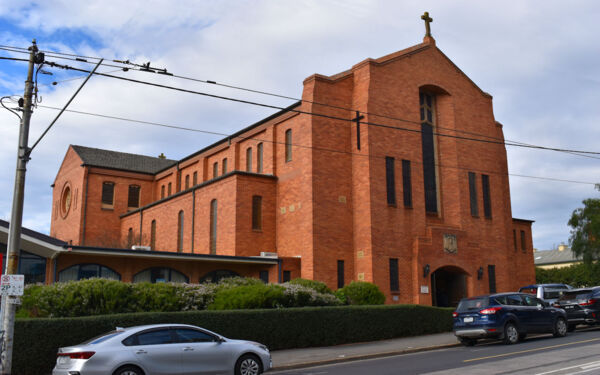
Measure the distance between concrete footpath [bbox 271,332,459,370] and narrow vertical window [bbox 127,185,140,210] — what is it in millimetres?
35610

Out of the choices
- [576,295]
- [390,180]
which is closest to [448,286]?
[390,180]

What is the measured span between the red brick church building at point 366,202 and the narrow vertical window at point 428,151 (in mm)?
95

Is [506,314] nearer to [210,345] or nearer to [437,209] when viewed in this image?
[210,345]

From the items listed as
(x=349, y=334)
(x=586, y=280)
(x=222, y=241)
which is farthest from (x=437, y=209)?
(x=586, y=280)

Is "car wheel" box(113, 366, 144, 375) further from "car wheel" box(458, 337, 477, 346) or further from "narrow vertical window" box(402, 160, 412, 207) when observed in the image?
"narrow vertical window" box(402, 160, 412, 207)

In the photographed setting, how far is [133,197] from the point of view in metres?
52.2

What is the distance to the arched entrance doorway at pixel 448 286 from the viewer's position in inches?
1330

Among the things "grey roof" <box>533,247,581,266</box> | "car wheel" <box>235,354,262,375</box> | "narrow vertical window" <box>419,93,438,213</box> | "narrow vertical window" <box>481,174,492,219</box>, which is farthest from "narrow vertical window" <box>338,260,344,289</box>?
"grey roof" <box>533,247,581,266</box>

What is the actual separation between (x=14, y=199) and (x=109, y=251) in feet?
41.3

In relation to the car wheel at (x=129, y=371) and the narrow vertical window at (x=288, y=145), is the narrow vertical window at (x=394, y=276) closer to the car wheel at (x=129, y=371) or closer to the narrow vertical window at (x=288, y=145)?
the narrow vertical window at (x=288, y=145)

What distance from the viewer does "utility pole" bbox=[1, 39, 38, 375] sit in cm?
1247

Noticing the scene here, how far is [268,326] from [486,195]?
2276 cm

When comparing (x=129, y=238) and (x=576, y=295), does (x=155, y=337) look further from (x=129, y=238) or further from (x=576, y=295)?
Answer: (x=129, y=238)

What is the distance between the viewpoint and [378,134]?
32.0 meters
